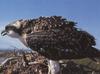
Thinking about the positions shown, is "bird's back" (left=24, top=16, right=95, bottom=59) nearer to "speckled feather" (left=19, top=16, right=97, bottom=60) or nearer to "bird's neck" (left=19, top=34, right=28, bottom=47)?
"speckled feather" (left=19, top=16, right=97, bottom=60)

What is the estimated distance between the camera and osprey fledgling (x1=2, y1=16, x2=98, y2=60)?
1147cm

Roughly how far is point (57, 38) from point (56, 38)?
0.02 metres

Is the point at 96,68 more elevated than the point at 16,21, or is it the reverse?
the point at 16,21

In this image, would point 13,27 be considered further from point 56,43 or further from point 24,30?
point 56,43

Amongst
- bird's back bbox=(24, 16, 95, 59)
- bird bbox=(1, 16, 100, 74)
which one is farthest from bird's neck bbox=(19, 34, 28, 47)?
bird's back bbox=(24, 16, 95, 59)

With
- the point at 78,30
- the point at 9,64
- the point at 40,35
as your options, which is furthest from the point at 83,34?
the point at 9,64

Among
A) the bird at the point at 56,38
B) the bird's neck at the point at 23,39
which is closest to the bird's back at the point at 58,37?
the bird at the point at 56,38

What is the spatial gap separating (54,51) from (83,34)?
0.67 metres

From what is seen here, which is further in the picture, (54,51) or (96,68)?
(96,68)

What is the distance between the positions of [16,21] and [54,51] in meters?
1.07

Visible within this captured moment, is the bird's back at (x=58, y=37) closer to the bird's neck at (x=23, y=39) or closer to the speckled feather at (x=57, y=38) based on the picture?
the speckled feather at (x=57, y=38)

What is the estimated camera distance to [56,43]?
11555 millimetres

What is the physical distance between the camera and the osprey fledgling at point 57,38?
11.5 metres

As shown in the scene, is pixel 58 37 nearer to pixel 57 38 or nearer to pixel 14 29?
pixel 57 38
